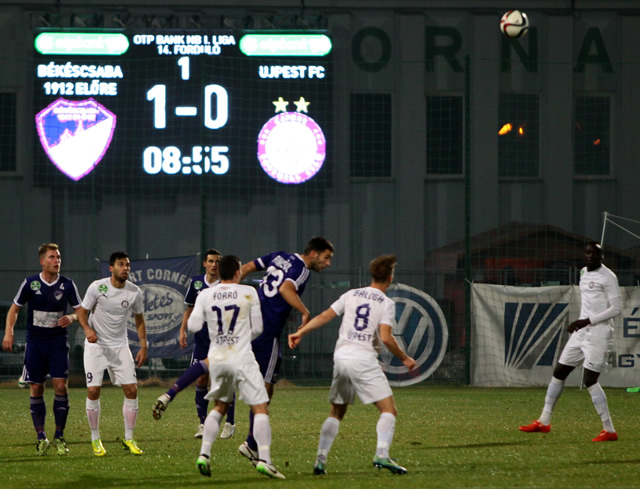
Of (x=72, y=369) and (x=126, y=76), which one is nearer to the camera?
(x=72, y=369)

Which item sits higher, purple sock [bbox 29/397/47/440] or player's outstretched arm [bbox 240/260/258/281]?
player's outstretched arm [bbox 240/260/258/281]

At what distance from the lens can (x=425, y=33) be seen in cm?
2909

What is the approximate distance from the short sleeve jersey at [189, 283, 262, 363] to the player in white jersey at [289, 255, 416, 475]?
0.44m

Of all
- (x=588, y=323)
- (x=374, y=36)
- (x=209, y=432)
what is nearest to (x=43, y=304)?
(x=209, y=432)

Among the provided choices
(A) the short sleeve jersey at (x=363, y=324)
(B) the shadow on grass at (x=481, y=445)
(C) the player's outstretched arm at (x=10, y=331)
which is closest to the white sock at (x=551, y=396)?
(B) the shadow on grass at (x=481, y=445)

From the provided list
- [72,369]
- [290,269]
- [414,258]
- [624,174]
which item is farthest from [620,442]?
[624,174]

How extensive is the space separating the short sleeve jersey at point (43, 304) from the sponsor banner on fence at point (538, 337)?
1040 cm

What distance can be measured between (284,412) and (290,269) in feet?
18.5

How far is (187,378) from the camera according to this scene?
29.2ft

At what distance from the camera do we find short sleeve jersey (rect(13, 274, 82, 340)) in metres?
10.6

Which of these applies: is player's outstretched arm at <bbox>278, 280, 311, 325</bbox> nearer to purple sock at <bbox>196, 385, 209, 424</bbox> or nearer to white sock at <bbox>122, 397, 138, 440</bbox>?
white sock at <bbox>122, 397, 138, 440</bbox>

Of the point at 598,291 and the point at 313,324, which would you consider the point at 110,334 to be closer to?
the point at 313,324

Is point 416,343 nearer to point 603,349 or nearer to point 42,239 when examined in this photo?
point 603,349

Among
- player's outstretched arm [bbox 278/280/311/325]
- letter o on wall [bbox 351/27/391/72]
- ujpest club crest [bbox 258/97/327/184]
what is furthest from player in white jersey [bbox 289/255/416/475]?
letter o on wall [bbox 351/27/391/72]
